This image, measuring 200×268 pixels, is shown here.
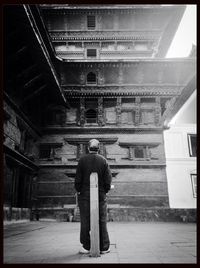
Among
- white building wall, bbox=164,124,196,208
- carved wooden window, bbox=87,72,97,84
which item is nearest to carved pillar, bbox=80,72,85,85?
carved wooden window, bbox=87,72,97,84

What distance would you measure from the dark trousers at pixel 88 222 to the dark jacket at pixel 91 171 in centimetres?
12

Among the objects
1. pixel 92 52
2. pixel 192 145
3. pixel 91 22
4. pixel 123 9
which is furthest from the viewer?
pixel 91 22

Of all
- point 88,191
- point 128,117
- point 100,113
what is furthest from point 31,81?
point 88,191

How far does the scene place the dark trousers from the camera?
3.59 meters

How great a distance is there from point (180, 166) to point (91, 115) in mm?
6622

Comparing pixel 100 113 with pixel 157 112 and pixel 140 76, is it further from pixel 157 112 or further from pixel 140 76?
pixel 157 112

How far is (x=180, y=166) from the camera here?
16188 millimetres

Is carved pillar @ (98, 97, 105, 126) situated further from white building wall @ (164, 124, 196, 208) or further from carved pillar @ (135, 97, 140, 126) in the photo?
white building wall @ (164, 124, 196, 208)

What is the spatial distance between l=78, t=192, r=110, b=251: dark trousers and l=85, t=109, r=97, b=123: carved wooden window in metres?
12.5

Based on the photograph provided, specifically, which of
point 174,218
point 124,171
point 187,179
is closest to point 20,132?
point 124,171

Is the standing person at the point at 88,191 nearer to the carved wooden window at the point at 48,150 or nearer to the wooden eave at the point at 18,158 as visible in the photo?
the wooden eave at the point at 18,158

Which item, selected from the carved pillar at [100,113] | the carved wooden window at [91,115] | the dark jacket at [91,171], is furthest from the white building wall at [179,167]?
the dark jacket at [91,171]

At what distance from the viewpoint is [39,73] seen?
1163 cm

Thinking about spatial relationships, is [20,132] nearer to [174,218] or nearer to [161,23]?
[174,218]
